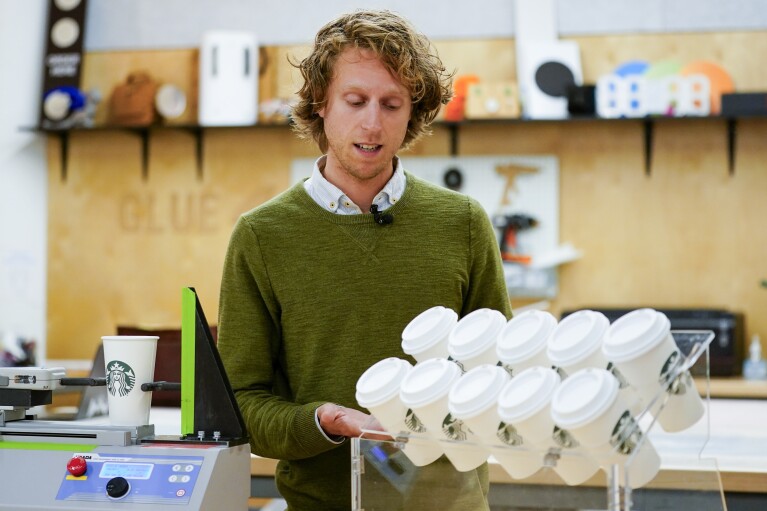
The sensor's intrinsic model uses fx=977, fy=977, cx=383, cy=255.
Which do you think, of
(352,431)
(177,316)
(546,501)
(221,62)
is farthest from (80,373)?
(546,501)

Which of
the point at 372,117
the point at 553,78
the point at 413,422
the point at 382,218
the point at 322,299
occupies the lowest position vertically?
the point at 413,422

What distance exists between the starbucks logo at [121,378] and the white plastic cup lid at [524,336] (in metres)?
0.57

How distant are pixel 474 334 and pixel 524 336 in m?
0.07

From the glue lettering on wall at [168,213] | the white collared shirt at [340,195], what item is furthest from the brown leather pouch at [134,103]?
the white collared shirt at [340,195]

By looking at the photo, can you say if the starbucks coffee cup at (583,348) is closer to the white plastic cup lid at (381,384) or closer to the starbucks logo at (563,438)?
the starbucks logo at (563,438)

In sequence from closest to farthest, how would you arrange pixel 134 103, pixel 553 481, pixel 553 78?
pixel 553 481 < pixel 553 78 < pixel 134 103

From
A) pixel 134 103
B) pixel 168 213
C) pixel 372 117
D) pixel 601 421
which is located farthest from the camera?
pixel 168 213

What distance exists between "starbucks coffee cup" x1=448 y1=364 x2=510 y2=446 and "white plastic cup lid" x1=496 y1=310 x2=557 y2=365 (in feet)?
0.12

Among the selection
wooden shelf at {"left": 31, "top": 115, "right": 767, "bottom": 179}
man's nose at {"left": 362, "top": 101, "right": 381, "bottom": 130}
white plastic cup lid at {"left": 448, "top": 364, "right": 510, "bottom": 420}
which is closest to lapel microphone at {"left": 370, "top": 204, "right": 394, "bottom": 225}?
man's nose at {"left": 362, "top": 101, "right": 381, "bottom": 130}

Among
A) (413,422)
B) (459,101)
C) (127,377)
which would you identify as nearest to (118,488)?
(127,377)

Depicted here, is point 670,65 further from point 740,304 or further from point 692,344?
point 692,344

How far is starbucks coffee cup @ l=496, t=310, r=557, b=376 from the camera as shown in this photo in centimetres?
119

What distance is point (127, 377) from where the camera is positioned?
1442 mm

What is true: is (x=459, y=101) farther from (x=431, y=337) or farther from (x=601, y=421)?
(x=601, y=421)
